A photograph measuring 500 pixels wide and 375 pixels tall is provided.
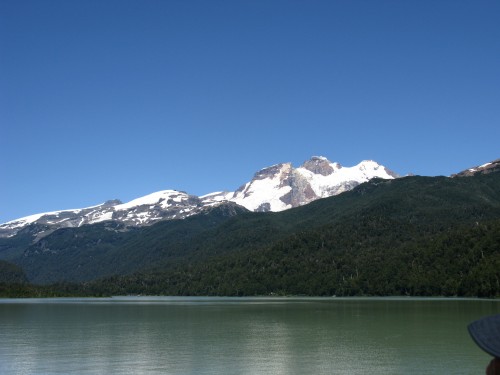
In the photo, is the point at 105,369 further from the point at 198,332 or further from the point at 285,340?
the point at 198,332

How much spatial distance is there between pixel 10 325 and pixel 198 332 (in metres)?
50.8

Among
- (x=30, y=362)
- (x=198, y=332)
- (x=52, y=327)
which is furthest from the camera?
(x=52, y=327)

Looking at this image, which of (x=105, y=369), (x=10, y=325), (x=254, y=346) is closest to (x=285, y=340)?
(x=254, y=346)

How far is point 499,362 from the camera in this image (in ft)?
48.0

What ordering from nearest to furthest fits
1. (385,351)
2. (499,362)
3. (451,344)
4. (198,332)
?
1. (499,362)
2. (385,351)
3. (451,344)
4. (198,332)

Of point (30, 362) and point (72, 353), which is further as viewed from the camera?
point (72, 353)

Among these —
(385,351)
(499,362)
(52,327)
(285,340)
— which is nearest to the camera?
(499,362)

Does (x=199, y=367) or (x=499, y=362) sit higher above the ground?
(x=499, y=362)

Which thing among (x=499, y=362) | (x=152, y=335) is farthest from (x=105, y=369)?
(x=499, y=362)

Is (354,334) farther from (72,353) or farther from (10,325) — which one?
(10,325)

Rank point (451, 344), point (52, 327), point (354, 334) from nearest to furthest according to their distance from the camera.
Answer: point (451, 344)
point (354, 334)
point (52, 327)

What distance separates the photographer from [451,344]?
102 metres

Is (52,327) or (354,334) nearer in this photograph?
(354,334)

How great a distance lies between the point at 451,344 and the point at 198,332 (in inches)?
1965
